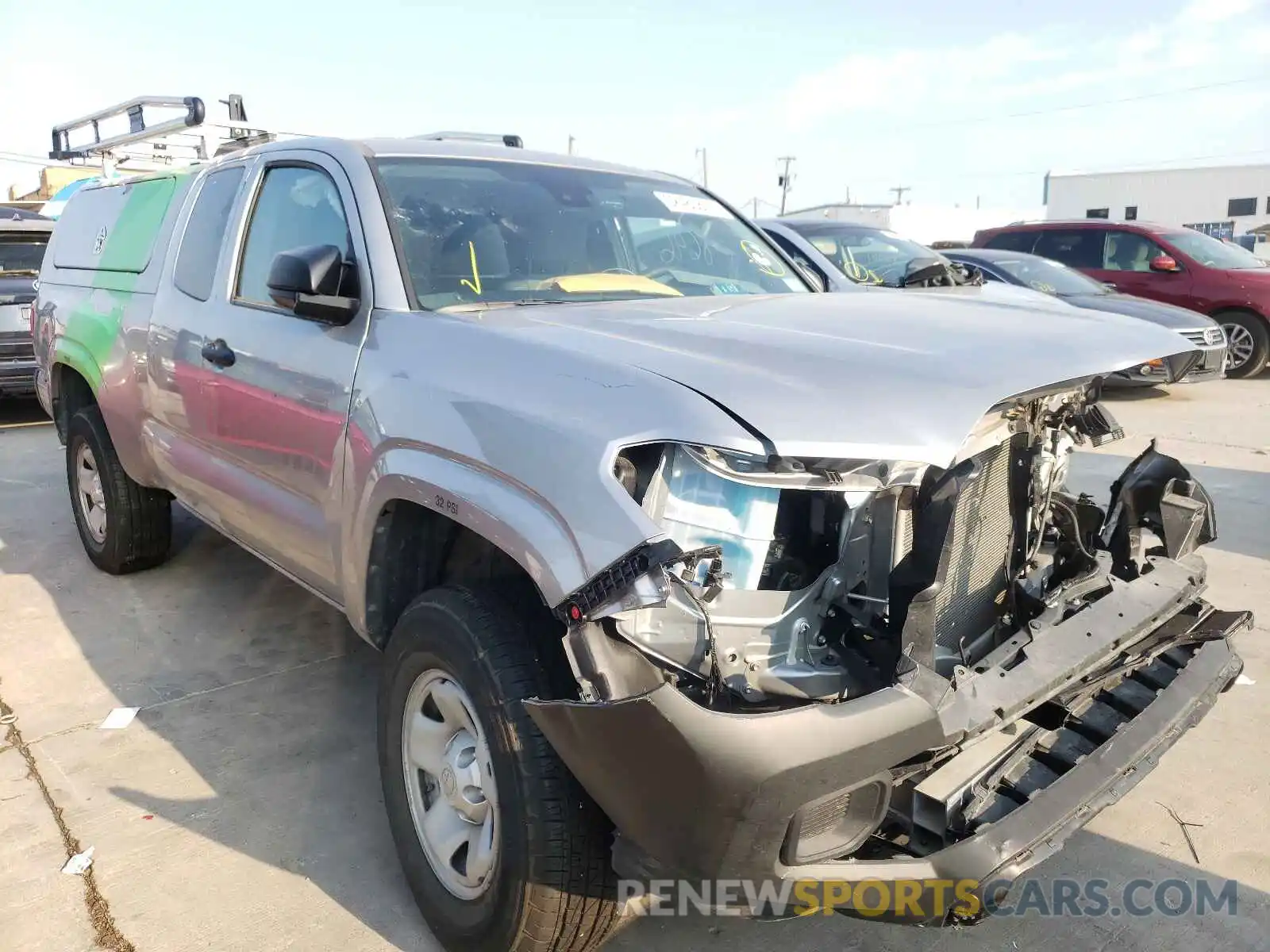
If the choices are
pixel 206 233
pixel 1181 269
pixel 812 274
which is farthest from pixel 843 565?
pixel 1181 269

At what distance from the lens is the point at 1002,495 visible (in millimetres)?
2484

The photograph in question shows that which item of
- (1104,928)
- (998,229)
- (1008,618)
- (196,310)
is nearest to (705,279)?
(1008,618)

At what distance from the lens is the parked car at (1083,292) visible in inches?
350

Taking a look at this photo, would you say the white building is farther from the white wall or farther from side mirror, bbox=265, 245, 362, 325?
side mirror, bbox=265, 245, 362, 325

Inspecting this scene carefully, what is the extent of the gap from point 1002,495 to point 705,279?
1.35m

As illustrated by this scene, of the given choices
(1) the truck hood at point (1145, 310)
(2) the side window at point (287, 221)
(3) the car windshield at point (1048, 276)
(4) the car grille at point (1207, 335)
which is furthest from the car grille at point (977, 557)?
(3) the car windshield at point (1048, 276)

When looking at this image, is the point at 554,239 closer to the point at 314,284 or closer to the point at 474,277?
the point at 474,277

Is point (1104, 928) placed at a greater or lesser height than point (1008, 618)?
lesser

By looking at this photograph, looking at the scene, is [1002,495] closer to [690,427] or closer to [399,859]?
[690,427]

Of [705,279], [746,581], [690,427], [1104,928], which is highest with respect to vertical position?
[705,279]

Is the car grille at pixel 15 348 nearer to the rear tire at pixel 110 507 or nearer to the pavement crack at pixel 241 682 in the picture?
the rear tire at pixel 110 507

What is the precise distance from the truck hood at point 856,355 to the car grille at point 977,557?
280 millimetres

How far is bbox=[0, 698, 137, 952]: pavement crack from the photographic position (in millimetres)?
2445

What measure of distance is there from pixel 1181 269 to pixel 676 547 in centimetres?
1175
